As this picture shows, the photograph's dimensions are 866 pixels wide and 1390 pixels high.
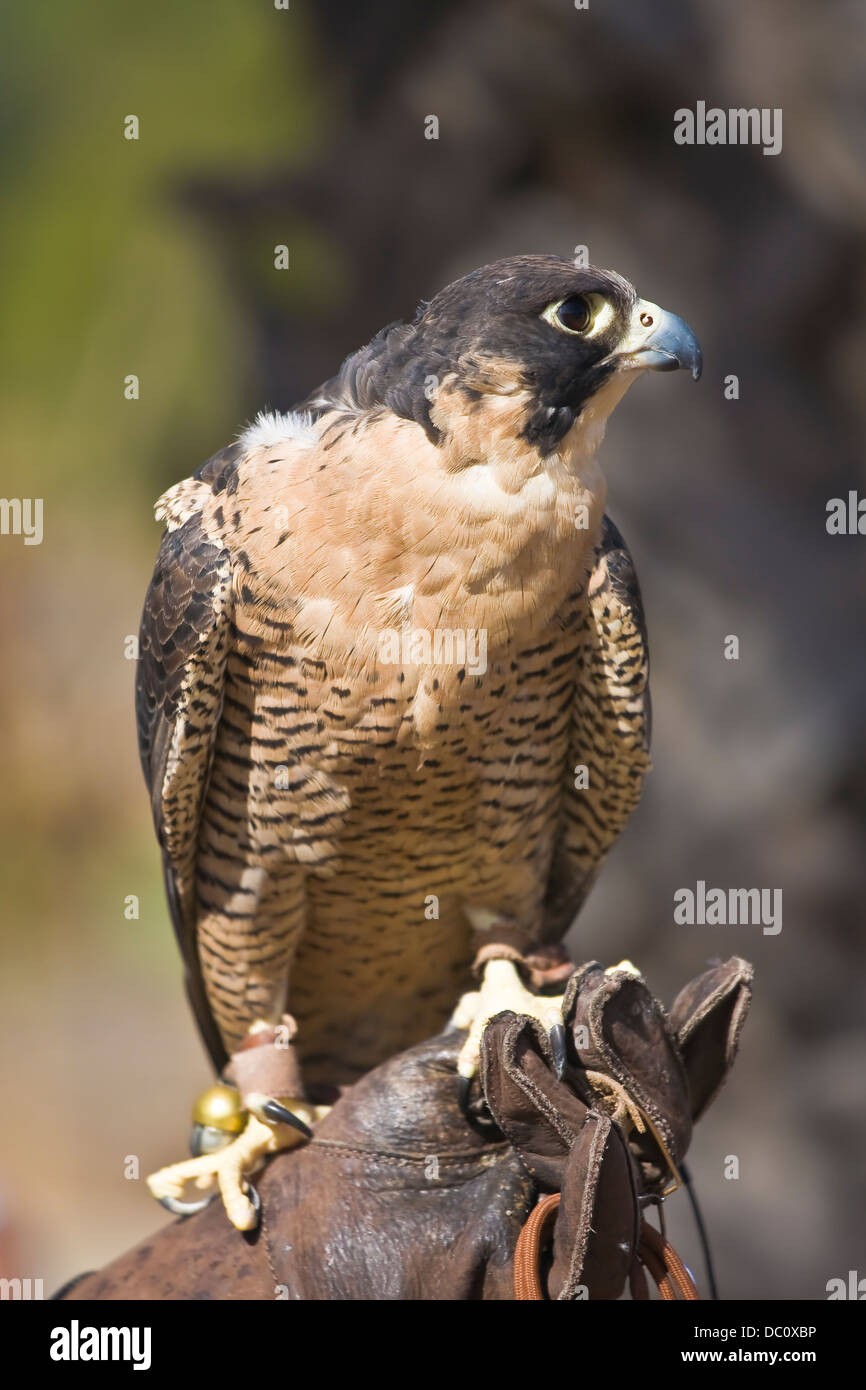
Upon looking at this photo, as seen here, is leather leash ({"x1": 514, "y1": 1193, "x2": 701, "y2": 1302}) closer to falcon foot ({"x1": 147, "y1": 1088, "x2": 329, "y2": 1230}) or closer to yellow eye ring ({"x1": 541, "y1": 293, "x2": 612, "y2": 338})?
falcon foot ({"x1": 147, "y1": 1088, "x2": 329, "y2": 1230})

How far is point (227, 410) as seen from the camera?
5.34m

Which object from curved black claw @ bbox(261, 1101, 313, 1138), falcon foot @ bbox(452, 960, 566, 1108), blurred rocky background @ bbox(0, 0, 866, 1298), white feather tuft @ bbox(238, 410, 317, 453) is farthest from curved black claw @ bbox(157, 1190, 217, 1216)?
blurred rocky background @ bbox(0, 0, 866, 1298)

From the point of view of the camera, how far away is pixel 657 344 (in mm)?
2020

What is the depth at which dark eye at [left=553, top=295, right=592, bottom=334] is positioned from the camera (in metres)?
1.99

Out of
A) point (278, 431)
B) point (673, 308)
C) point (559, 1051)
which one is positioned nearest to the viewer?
point (559, 1051)

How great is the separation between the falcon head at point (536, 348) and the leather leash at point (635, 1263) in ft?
4.02

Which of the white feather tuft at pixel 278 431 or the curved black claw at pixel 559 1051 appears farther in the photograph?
the white feather tuft at pixel 278 431

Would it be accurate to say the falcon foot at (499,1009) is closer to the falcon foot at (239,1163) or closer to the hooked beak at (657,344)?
the falcon foot at (239,1163)

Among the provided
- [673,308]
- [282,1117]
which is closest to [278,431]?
[282,1117]

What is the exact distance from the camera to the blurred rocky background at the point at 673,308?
421 centimetres

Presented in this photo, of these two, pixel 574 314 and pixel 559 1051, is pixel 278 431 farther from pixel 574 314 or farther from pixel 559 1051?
pixel 559 1051

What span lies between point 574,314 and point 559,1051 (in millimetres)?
1204

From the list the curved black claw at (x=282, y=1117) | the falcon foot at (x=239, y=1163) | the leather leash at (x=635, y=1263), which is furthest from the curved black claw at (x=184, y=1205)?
the leather leash at (x=635, y=1263)

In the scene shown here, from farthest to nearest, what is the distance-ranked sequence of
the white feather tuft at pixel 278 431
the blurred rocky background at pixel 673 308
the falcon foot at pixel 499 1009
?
1. the blurred rocky background at pixel 673 308
2. the white feather tuft at pixel 278 431
3. the falcon foot at pixel 499 1009
